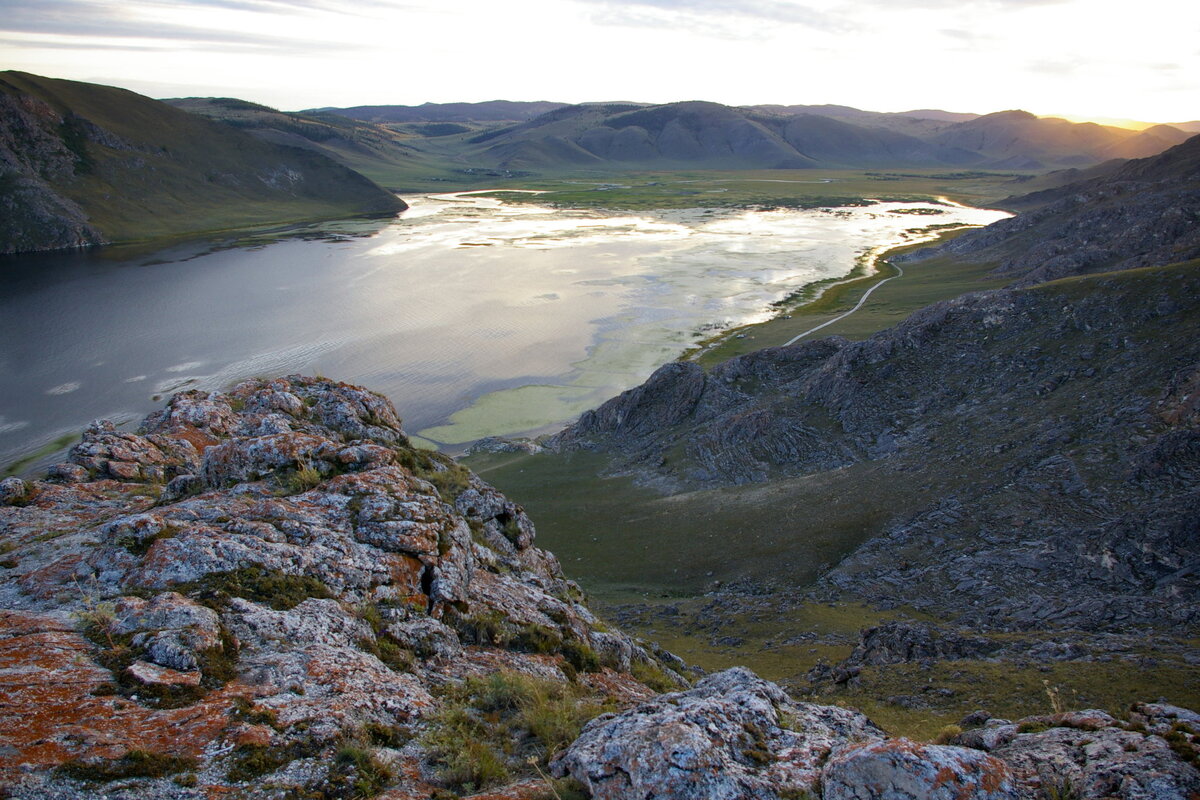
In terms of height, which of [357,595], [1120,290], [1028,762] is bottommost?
[1028,762]

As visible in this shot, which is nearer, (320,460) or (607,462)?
(320,460)

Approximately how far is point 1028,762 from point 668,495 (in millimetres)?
31038

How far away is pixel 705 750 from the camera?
839cm

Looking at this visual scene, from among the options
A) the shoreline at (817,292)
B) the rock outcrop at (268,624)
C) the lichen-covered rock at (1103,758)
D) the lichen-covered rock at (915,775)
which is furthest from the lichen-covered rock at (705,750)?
the shoreline at (817,292)

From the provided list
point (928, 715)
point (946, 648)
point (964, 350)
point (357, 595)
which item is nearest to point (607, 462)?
point (964, 350)

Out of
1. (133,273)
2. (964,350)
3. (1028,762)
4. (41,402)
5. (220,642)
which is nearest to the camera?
(1028,762)

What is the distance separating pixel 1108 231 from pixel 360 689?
8850cm

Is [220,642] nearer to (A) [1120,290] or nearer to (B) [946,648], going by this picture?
(B) [946,648]

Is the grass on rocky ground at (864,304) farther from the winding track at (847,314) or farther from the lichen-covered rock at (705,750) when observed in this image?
the lichen-covered rock at (705,750)

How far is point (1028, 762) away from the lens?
8984 millimetres

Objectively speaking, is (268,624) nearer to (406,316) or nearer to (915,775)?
(915,775)

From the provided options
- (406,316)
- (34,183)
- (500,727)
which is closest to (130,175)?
(34,183)

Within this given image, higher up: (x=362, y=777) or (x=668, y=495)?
(x=362, y=777)

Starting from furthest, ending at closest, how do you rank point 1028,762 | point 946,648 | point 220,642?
1. point 946,648
2. point 220,642
3. point 1028,762
